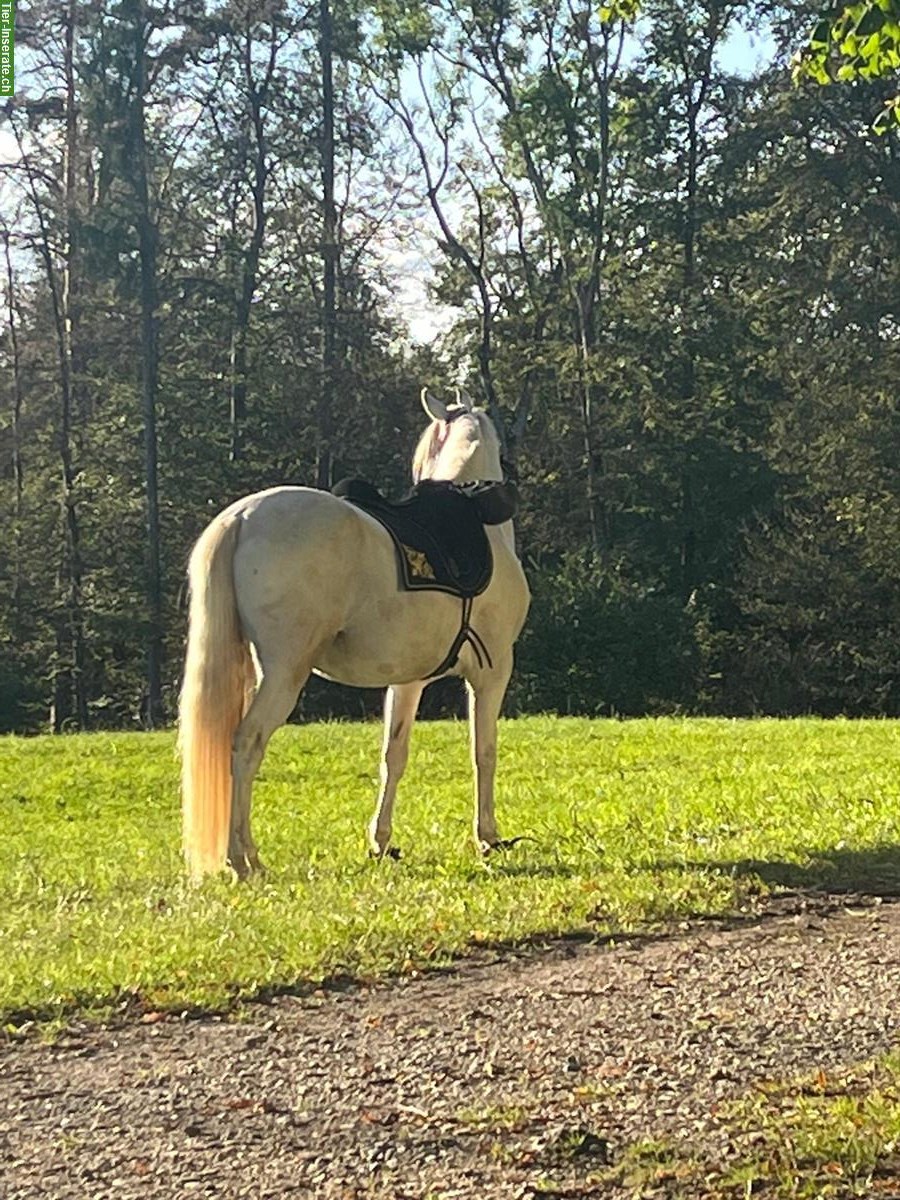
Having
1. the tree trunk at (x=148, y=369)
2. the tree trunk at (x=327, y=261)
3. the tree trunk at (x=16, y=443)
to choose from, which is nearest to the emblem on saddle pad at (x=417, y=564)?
the tree trunk at (x=148, y=369)

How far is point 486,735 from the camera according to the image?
973 centimetres

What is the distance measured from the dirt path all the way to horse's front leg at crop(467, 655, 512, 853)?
3.08 meters

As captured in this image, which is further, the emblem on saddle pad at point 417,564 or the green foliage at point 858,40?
the emblem on saddle pad at point 417,564

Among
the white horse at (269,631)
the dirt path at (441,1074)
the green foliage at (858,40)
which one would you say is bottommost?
the dirt path at (441,1074)

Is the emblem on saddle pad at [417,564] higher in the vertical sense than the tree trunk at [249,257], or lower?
lower

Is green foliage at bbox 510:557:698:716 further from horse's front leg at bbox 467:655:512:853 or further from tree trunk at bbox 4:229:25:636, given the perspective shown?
horse's front leg at bbox 467:655:512:853

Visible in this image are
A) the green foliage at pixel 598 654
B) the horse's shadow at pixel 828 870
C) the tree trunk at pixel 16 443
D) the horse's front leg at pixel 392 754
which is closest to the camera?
the horse's shadow at pixel 828 870

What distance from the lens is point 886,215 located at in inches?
1363

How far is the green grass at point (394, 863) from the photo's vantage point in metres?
6.24

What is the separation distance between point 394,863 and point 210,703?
146 centimetres

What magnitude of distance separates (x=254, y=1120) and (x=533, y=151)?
34528mm

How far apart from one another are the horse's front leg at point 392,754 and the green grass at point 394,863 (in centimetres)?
33

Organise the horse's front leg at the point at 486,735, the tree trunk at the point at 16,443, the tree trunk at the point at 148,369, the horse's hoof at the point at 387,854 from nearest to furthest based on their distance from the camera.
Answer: the horse's hoof at the point at 387,854 < the horse's front leg at the point at 486,735 < the tree trunk at the point at 148,369 < the tree trunk at the point at 16,443

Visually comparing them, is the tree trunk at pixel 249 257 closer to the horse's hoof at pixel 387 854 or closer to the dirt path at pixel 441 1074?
the horse's hoof at pixel 387 854
